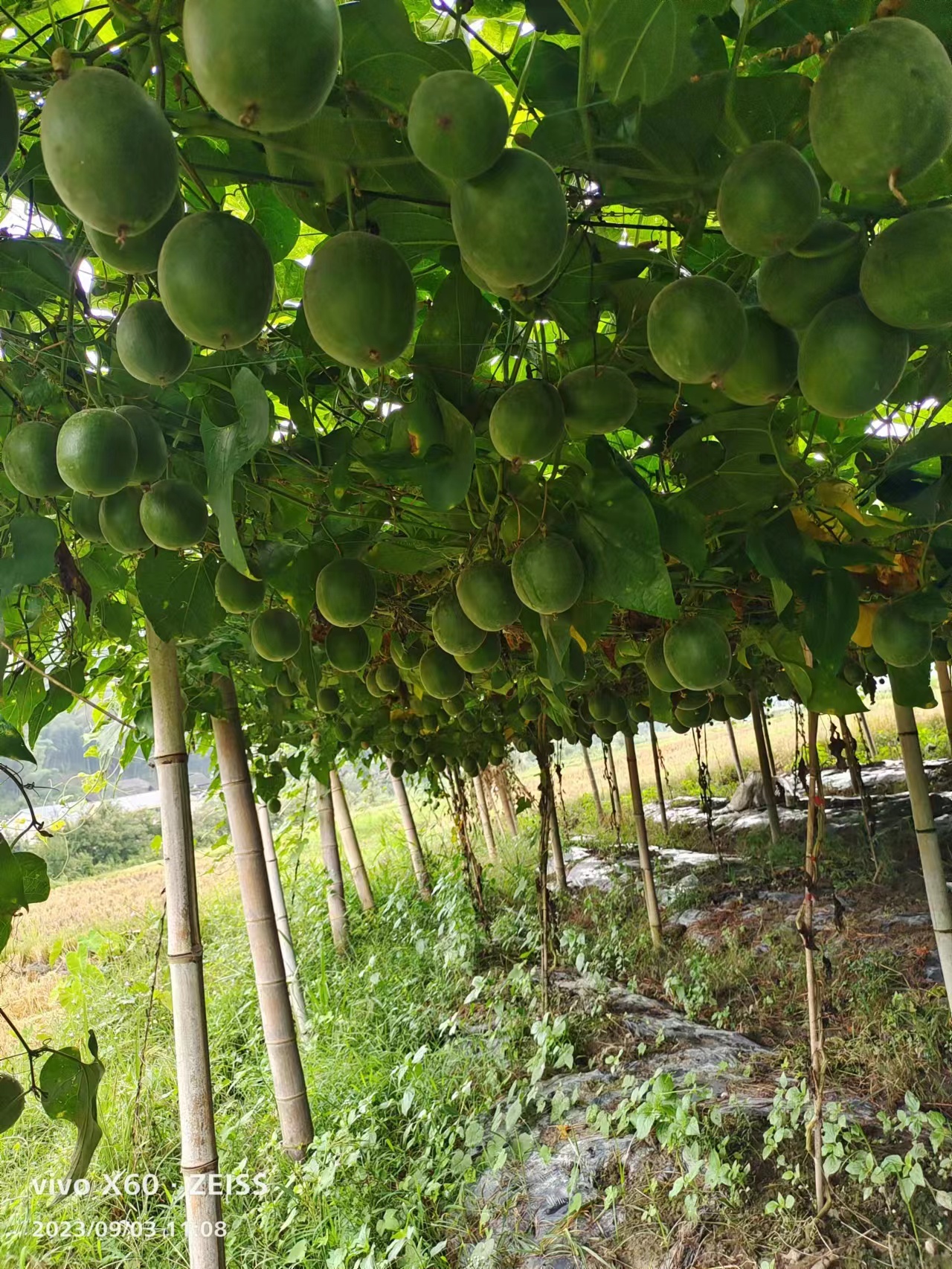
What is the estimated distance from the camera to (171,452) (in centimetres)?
145

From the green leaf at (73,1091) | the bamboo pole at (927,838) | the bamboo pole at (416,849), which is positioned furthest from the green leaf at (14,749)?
the bamboo pole at (416,849)

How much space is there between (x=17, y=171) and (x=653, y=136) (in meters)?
0.74

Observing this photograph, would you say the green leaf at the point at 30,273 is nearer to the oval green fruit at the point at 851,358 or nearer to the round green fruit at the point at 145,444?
the round green fruit at the point at 145,444

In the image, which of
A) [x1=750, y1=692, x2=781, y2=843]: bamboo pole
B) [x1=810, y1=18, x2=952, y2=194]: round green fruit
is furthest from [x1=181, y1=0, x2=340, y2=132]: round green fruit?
[x1=750, y1=692, x2=781, y2=843]: bamboo pole

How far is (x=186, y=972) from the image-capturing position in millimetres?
2295

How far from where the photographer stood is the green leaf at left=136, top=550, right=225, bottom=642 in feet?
4.92

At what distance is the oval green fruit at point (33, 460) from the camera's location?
1.14 metres

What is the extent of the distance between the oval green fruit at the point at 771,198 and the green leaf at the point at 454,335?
413 mm

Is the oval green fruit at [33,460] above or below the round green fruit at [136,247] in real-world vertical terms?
below

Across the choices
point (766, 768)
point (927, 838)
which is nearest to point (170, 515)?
point (927, 838)

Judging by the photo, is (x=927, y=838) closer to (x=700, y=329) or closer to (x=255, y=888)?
(x=255, y=888)

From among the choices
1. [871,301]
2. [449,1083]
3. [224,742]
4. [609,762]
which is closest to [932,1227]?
[449,1083]

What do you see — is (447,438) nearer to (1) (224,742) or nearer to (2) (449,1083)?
(1) (224,742)

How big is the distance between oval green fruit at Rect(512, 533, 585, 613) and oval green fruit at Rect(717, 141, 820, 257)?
1.77 ft
